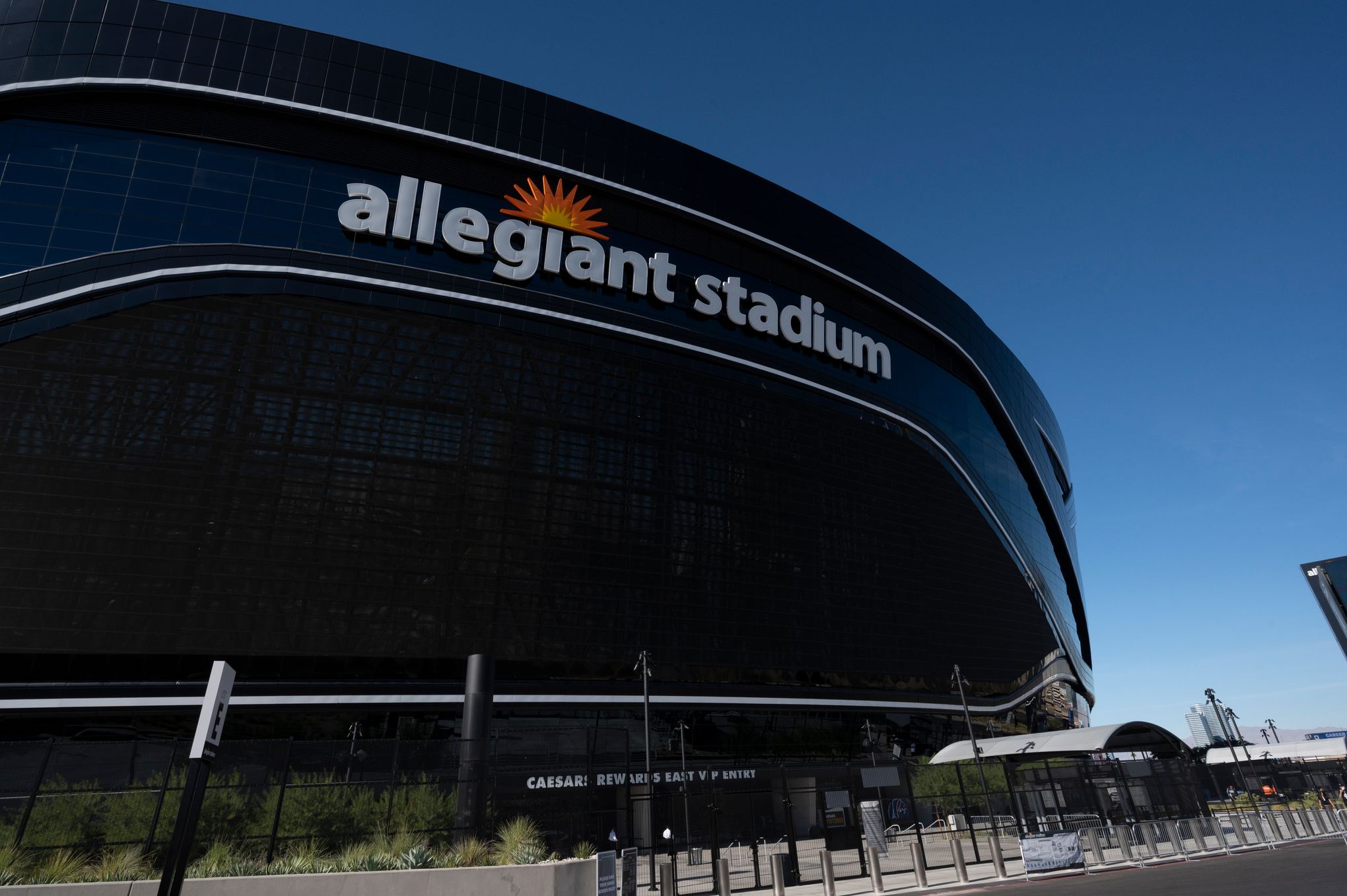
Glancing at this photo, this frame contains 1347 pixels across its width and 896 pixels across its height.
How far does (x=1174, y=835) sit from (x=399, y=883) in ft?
83.5

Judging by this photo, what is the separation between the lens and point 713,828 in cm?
1744

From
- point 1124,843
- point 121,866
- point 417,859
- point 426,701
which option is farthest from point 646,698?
point 121,866

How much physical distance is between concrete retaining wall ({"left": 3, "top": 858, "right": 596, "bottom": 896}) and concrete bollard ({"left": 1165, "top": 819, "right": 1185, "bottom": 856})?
22293mm

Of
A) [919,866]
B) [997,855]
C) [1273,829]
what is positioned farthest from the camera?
[1273,829]

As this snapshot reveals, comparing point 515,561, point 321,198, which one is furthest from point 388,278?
point 515,561

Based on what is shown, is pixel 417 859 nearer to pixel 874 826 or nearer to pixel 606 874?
pixel 606 874

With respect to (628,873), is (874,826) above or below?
above

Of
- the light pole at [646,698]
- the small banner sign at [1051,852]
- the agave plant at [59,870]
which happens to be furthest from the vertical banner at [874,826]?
the agave plant at [59,870]

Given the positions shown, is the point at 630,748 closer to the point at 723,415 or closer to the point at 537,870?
the point at 723,415

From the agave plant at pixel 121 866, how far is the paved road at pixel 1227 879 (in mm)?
18007

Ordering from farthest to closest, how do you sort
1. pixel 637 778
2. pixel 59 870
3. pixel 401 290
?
1. pixel 401 290
2. pixel 637 778
3. pixel 59 870

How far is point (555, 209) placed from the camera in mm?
44594

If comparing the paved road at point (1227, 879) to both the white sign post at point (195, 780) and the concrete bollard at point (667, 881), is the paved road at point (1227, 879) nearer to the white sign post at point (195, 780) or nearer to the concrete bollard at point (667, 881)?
the concrete bollard at point (667, 881)

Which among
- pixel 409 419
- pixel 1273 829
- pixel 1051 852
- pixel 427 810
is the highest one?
pixel 409 419
